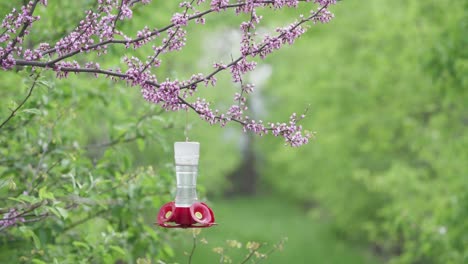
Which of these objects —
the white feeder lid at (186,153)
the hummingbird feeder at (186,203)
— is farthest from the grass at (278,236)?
the white feeder lid at (186,153)

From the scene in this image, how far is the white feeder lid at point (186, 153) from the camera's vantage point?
14.3 feet

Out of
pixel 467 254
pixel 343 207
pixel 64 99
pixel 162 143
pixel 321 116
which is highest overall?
pixel 321 116

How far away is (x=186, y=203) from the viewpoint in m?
4.46

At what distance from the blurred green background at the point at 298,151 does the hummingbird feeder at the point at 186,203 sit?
2.45ft

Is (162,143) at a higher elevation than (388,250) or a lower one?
lower

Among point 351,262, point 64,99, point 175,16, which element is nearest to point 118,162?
point 64,99

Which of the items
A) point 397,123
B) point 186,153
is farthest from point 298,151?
point 186,153

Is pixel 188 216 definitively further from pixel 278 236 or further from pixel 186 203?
pixel 278 236

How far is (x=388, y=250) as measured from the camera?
24.1 meters

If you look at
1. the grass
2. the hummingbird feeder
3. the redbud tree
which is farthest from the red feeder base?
the grass

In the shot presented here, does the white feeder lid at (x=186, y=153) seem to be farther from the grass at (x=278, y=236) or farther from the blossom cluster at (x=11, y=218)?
the grass at (x=278, y=236)

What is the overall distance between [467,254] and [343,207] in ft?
41.9

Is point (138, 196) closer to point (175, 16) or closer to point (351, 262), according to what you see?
point (175, 16)

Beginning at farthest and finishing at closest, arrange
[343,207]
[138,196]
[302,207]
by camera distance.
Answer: [302,207] → [343,207] → [138,196]
